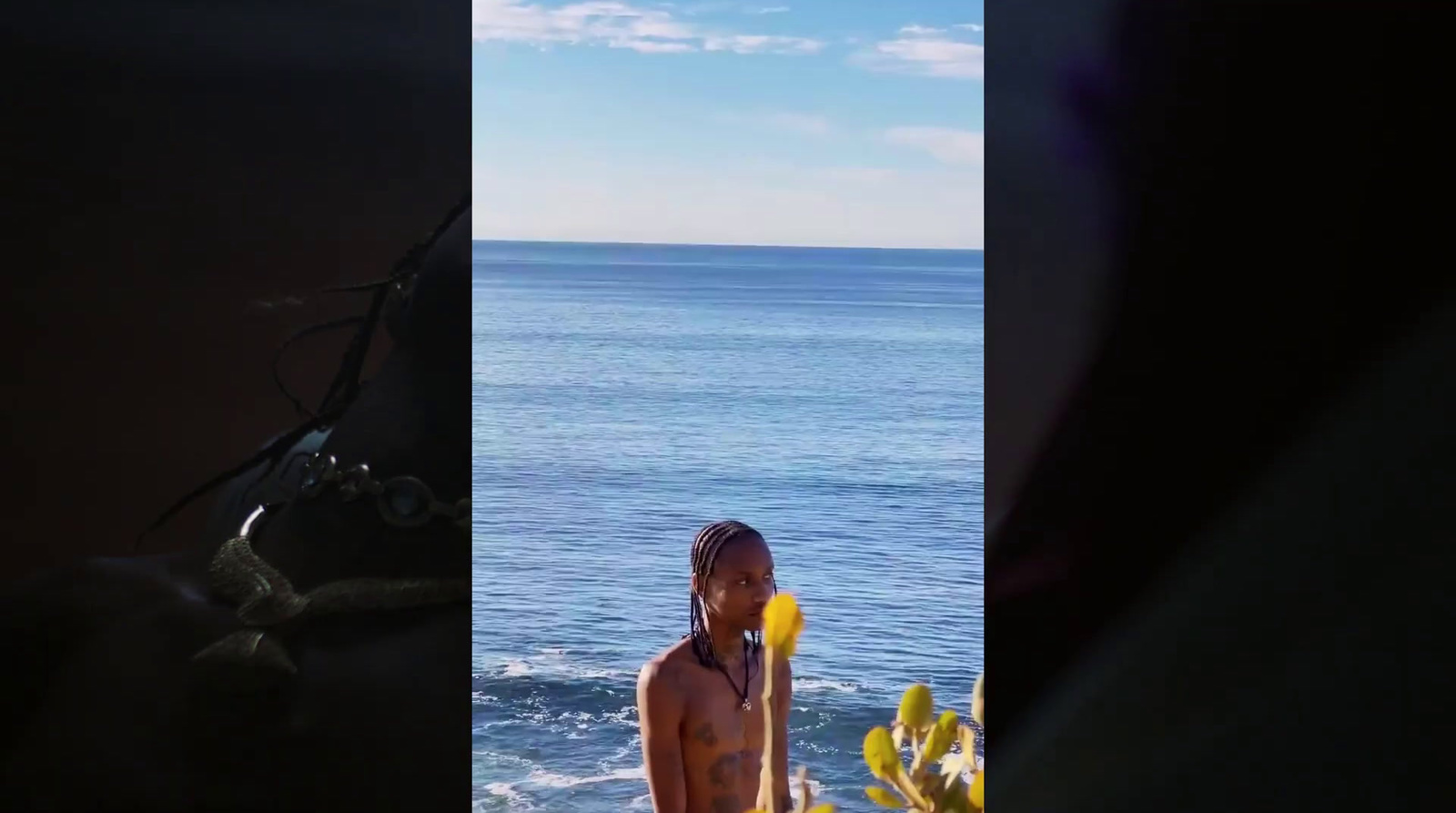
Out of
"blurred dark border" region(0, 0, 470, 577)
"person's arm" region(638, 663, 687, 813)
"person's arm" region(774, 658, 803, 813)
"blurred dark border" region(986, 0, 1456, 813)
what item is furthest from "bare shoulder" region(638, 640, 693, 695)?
"blurred dark border" region(0, 0, 470, 577)

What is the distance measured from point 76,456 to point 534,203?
22.6 meters

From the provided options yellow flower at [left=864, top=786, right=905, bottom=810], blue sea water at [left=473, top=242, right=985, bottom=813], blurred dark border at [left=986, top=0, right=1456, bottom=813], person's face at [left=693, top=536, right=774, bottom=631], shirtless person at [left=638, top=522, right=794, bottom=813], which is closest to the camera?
blurred dark border at [left=986, top=0, right=1456, bottom=813]

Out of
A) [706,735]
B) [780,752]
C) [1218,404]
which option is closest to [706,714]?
[706,735]

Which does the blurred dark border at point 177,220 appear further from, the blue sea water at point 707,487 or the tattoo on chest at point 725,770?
the blue sea water at point 707,487

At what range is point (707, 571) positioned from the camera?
6.46 feet

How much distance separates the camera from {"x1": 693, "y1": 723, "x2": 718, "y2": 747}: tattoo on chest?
2.10 meters

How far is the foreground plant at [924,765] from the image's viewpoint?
4.37ft

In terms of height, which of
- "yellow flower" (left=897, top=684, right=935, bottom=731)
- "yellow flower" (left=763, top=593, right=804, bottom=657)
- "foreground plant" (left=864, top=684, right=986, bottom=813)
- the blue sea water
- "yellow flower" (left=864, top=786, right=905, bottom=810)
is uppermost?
"yellow flower" (left=763, top=593, right=804, bottom=657)

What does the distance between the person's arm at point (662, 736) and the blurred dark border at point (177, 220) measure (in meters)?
0.95

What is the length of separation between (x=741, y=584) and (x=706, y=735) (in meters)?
0.27

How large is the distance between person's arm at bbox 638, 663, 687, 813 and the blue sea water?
7747 millimetres

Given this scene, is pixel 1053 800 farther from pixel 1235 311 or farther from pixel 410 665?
pixel 410 665

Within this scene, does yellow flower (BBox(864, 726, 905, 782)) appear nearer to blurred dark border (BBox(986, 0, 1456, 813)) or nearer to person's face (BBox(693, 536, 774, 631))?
blurred dark border (BBox(986, 0, 1456, 813))

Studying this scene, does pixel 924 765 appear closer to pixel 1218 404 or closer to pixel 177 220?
pixel 1218 404
